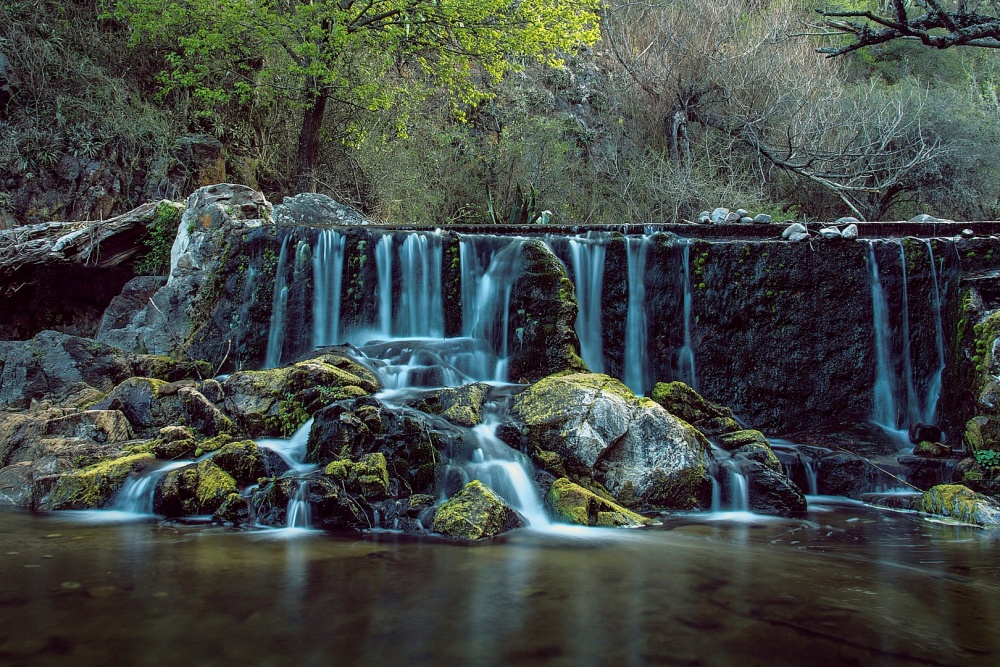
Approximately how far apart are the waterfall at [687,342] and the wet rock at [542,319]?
4.41 feet

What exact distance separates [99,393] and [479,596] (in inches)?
212

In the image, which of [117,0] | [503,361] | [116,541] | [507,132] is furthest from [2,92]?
[116,541]

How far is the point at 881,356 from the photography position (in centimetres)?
805

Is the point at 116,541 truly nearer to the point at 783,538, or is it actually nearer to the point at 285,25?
the point at 783,538

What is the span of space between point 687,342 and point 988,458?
3.11 meters

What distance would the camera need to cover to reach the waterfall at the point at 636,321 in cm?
837

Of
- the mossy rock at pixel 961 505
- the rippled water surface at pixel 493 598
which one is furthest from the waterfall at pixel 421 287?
the mossy rock at pixel 961 505

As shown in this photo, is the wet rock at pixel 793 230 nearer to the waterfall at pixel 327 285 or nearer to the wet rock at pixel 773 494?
the wet rock at pixel 773 494

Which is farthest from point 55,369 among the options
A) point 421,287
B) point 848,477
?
point 848,477

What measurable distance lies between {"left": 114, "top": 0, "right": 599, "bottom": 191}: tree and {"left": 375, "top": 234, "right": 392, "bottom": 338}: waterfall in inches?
226

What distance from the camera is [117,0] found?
1434cm

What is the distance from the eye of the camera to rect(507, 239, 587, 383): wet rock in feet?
25.1

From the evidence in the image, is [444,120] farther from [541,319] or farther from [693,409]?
[693,409]

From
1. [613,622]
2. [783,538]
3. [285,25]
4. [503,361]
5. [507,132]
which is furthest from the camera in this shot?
[507,132]
